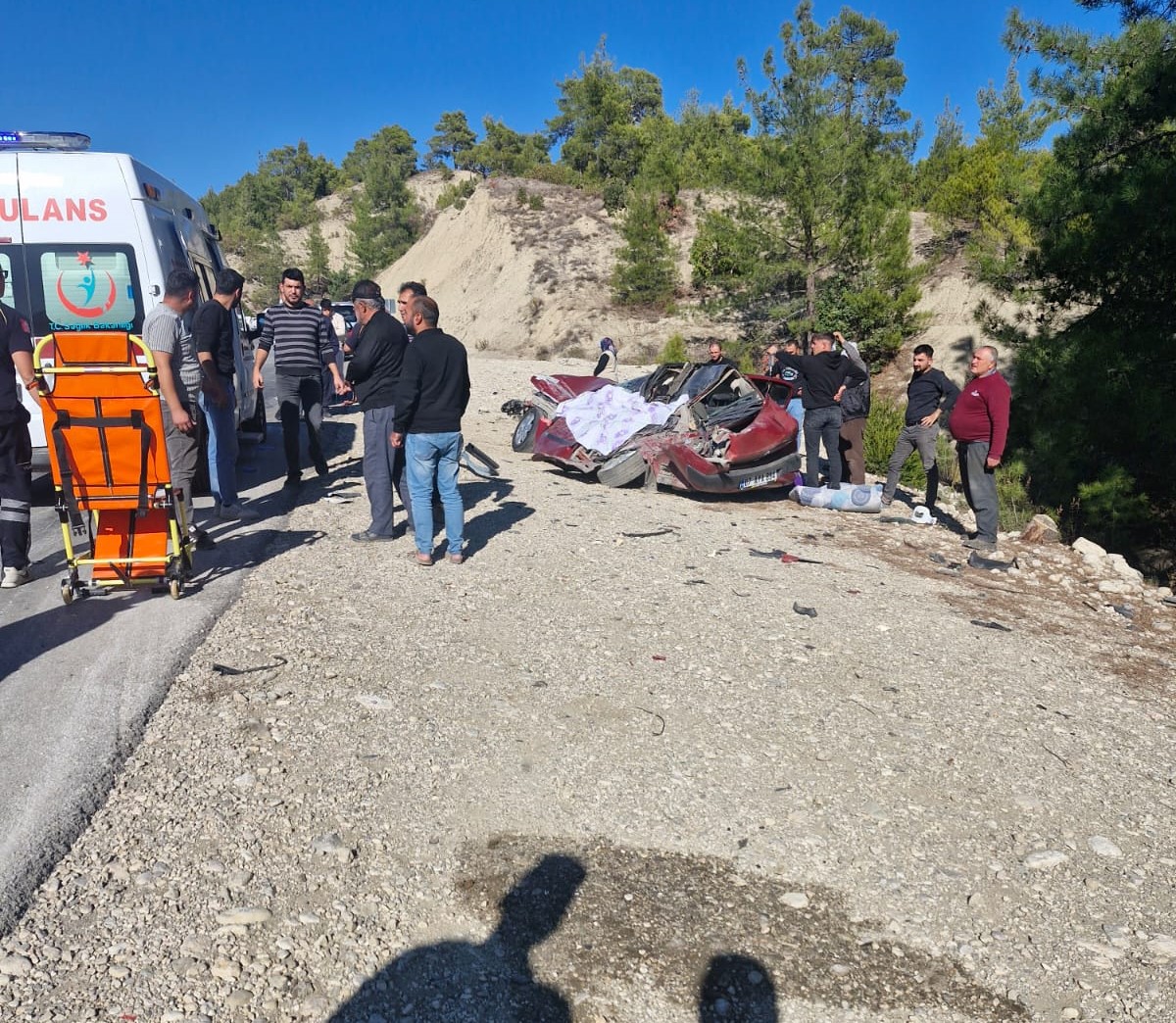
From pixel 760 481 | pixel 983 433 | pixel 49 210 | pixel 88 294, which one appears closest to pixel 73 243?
pixel 49 210

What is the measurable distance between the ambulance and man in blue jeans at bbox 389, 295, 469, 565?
2536 millimetres

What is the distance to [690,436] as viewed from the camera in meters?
9.42

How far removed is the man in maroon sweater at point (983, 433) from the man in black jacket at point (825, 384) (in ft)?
4.07

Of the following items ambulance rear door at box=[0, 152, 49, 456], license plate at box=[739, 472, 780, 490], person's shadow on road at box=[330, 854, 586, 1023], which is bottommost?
person's shadow on road at box=[330, 854, 586, 1023]

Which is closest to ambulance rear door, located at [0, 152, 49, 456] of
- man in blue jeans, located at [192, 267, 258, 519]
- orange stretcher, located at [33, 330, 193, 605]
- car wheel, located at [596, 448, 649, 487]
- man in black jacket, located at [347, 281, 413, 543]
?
man in blue jeans, located at [192, 267, 258, 519]

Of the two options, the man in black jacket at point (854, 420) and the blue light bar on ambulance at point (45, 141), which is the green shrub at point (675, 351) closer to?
the man in black jacket at point (854, 420)

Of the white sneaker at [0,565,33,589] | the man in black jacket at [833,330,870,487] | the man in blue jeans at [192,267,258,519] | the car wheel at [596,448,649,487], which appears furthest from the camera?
the car wheel at [596,448,649,487]

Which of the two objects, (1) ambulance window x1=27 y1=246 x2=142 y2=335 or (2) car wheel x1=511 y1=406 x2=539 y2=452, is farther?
(2) car wheel x1=511 y1=406 x2=539 y2=452

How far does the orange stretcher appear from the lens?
492cm

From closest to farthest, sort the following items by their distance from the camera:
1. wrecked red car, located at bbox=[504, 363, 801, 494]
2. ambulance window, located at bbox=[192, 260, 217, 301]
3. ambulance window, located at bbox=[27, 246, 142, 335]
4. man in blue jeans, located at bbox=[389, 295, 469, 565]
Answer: man in blue jeans, located at bbox=[389, 295, 469, 565] → ambulance window, located at bbox=[27, 246, 142, 335] → ambulance window, located at bbox=[192, 260, 217, 301] → wrecked red car, located at bbox=[504, 363, 801, 494]

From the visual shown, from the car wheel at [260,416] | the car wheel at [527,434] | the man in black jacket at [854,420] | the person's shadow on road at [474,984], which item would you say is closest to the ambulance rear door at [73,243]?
the car wheel at [260,416]

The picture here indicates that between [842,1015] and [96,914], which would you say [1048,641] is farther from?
[96,914]

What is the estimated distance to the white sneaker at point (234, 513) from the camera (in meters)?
7.27

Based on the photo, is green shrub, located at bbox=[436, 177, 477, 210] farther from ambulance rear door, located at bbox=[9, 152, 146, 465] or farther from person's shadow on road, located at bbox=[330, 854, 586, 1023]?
person's shadow on road, located at bbox=[330, 854, 586, 1023]
